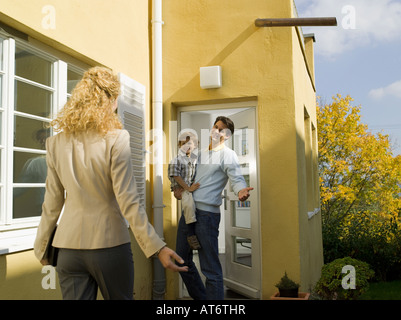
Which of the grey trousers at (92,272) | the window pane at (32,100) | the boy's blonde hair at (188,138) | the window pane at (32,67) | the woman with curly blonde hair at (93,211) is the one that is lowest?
the grey trousers at (92,272)

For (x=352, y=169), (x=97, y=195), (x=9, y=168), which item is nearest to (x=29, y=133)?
(x=9, y=168)

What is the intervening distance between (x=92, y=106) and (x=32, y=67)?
1.65 meters

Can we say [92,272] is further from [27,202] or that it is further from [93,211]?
[27,202]

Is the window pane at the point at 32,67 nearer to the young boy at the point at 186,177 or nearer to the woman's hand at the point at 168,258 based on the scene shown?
the young boy at the point at 186,177

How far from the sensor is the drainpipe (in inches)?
200

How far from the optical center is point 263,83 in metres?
5.18

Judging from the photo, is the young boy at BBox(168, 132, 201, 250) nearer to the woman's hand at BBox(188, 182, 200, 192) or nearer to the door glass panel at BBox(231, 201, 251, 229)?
the woman's hand at BBox(188, 182, 200, 192)

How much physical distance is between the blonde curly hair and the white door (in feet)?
11.0

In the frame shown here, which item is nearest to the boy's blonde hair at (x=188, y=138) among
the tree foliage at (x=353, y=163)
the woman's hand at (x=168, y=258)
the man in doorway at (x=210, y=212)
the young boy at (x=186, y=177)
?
the young boy at (x=186, y=177)

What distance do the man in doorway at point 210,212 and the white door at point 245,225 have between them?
1.18m

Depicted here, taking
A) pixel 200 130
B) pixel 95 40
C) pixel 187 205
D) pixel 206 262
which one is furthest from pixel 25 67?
pixel 200 130

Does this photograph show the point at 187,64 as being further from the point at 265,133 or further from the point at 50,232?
the point at 50,232

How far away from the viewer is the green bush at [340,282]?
543 centimetres

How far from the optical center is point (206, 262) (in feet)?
13.3
